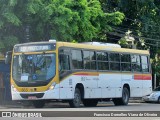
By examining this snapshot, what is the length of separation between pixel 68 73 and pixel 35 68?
1.63 metres

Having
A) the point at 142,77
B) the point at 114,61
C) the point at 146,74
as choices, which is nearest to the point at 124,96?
the point at 142,77

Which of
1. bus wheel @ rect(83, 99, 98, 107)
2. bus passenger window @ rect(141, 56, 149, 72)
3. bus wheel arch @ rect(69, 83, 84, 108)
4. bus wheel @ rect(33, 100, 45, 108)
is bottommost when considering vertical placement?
→ bus wheel @ rect(83, 99, 98, 107)

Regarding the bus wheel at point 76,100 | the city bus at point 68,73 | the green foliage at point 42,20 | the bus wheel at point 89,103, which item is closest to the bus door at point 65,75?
the city bus at point 68,73

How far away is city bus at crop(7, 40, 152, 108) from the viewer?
21938 millimetres

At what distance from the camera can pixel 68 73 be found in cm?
2256

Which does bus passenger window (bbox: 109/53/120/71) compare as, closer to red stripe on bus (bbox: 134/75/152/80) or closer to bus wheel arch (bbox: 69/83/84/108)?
red stripe on bus (bbox: 134/75/152/80)

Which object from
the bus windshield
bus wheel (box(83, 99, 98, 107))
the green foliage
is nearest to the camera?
the bus windshield

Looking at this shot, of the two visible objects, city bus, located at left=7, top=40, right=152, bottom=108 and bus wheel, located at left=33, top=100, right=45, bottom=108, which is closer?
city bus, located at left=7, top=40, right=152, bottom=108

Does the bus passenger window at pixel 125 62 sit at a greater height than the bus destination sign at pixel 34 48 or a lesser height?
lesser

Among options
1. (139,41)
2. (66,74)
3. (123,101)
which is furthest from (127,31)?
(66,74)

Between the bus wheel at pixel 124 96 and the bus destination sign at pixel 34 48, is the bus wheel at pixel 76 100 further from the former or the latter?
the bus wheel at pixel 124 96

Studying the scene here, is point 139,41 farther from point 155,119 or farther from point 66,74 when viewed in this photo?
point 155,119

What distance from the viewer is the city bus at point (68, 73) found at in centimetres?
2194

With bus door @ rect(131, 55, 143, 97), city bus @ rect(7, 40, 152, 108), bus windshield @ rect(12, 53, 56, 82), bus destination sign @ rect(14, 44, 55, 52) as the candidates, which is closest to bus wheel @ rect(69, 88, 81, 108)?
city bus @ rect(7, 40, 152, 108)
